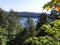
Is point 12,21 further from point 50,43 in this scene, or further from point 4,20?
point 50,43

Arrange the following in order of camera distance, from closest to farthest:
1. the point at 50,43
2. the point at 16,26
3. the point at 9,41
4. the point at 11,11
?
the point at 50,43
the point at 9,41
the point at 16,26
the point at 11,11

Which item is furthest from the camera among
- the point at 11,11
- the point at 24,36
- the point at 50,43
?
the point at 11,11

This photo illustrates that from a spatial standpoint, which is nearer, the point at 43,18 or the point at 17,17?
the point at 43,18

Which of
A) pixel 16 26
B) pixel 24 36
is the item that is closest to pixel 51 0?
pixel 24 36

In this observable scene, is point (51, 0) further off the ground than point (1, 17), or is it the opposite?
point (51, 0)

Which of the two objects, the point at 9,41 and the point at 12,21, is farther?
the point at 12,21

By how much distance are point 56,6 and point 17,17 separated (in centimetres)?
6682

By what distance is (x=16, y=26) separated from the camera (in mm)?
65312

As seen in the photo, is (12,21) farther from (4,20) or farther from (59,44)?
(59,44)

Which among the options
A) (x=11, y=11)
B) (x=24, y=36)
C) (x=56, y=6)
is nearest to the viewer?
(x=56, y=6)

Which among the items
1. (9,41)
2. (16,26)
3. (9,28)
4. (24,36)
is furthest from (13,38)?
(16,26)

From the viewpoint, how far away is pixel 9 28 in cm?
5812

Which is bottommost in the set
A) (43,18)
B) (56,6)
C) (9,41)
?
(9,41)

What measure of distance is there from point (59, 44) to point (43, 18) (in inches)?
1300
